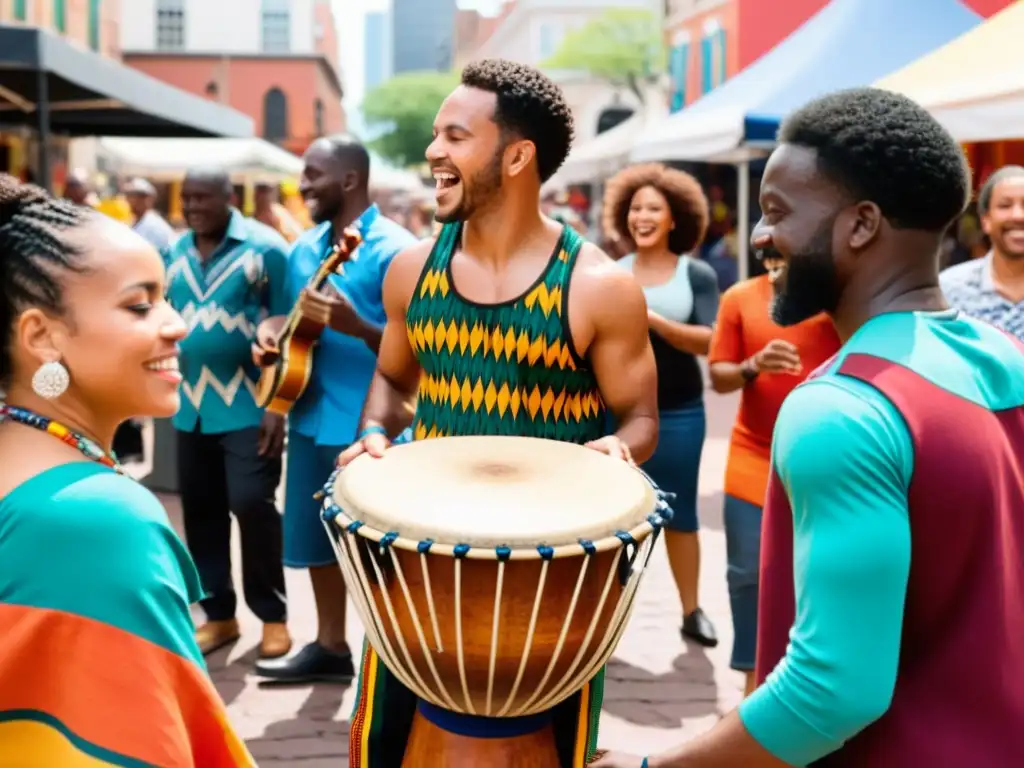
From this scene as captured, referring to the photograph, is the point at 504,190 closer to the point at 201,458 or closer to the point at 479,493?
the point at 479,493

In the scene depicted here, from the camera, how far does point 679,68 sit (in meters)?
23.5

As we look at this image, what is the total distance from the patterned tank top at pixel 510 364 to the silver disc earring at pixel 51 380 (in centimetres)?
104

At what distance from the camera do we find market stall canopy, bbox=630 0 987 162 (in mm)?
8398

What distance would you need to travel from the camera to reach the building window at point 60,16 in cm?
2408

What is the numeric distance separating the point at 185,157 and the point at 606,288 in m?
14.6

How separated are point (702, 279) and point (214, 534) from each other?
7.32 ft

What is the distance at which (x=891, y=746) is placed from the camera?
60.1 inches

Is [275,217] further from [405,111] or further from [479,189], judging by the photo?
[405,111]

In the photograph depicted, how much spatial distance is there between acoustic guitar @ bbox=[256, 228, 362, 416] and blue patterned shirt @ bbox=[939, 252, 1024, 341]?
85.0 inches

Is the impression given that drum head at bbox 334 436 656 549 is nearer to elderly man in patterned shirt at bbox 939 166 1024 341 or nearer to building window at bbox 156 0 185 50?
elderly man in patterned shirt at bbox 939 166 1024 341

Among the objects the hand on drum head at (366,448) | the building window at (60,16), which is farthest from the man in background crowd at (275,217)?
the building window at (60,16)

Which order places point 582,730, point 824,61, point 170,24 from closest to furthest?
point 582,730
point 824,61
point 170,24

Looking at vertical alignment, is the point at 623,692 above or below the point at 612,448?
below

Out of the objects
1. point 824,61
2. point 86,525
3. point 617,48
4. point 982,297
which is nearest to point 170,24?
point 617,48
